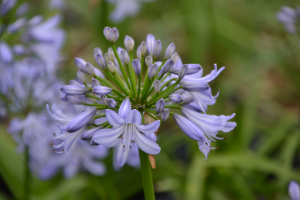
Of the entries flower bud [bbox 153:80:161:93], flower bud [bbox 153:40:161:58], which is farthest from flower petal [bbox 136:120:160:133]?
flower bud [bbox 153:40:161:58]

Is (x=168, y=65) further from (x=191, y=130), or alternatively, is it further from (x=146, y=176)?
(x=146, y=176)

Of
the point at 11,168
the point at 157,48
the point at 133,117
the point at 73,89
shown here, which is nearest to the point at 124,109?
the point at 133,117

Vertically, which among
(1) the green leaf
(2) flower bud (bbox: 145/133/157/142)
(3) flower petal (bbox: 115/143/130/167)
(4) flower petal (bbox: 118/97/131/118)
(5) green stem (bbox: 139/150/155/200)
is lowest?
(1) the green leaf

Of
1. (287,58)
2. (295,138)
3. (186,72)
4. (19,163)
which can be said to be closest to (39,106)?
(19,163)

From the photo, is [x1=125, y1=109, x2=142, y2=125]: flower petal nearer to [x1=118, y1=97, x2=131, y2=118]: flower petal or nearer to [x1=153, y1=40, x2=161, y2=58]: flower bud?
[x1=118, y1=97, x2=131, y2=118]: flower petal

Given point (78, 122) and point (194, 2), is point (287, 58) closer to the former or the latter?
point (194, 2)

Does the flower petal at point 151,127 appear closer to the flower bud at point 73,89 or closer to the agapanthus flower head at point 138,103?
the agapanthus flower head at point 138,103
